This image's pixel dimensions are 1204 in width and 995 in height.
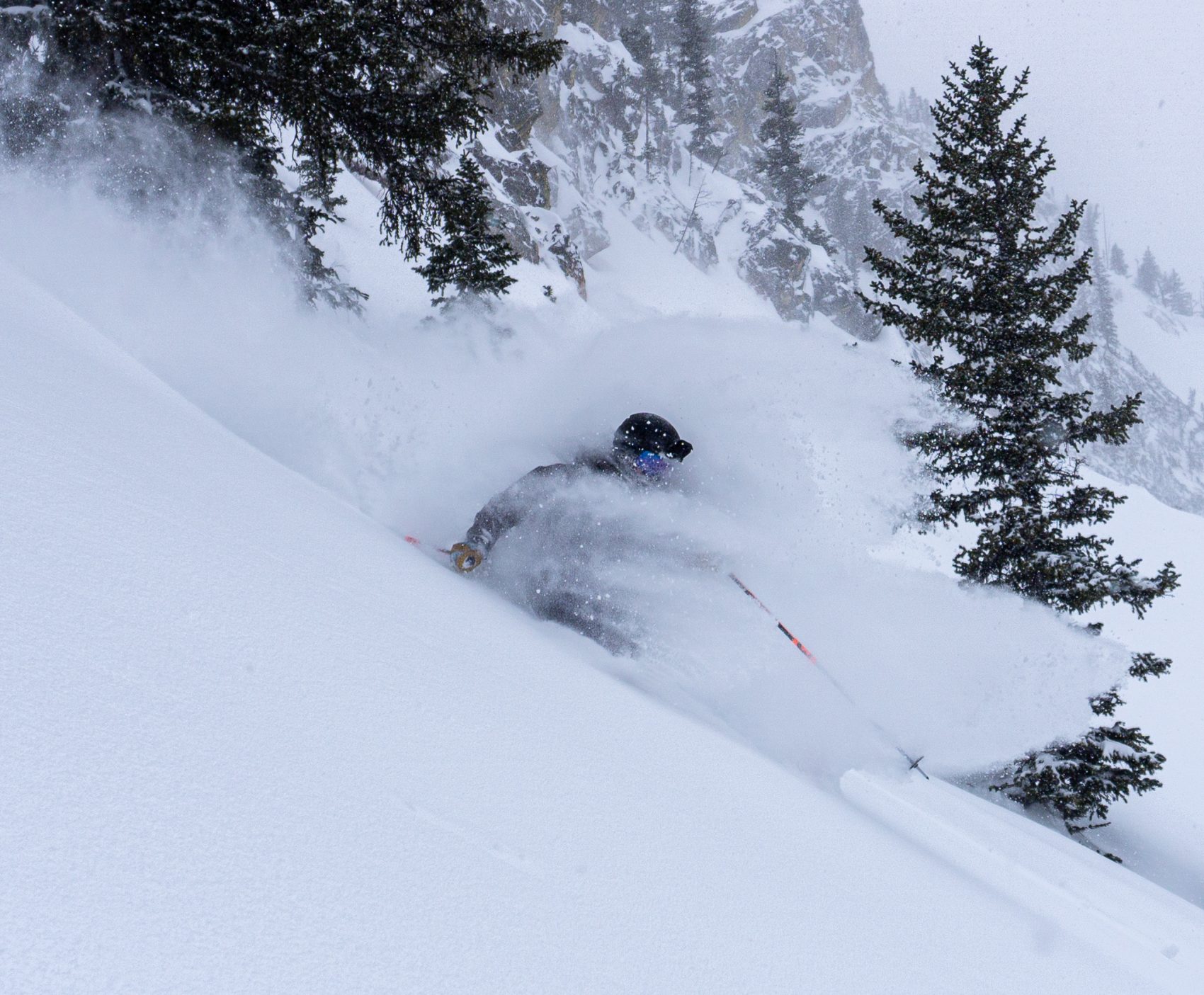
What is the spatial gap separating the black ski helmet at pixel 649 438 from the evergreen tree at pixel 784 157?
43.2 metres

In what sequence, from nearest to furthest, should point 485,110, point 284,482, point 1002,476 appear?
point 284,482, point 485,110, point 1002,476

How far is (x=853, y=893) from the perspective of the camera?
226 cm

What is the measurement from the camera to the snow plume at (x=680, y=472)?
5637mm

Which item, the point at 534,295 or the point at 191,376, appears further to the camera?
the point at 534,295

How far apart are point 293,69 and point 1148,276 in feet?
564

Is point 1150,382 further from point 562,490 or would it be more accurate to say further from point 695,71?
point 562,490

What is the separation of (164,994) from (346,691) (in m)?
1.02

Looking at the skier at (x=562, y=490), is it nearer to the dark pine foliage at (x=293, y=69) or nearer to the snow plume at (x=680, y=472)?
the snow plume at (x=680, y=472)

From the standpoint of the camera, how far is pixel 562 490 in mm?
6211

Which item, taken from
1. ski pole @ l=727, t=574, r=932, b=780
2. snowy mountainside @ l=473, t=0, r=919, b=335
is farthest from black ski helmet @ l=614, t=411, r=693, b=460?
snowy mountainside @ l=473, t=0, r=919, b=335

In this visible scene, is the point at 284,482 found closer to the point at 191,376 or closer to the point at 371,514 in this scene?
the point at 371,514

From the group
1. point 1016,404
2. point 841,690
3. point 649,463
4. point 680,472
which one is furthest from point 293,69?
point 1016,404

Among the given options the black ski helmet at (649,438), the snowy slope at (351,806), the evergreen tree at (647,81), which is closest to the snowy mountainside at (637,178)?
the evergreen tree at (647,81)

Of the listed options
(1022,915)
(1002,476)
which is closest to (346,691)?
(1022,915)
